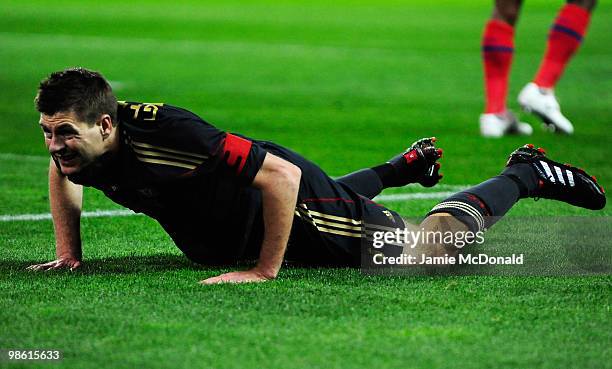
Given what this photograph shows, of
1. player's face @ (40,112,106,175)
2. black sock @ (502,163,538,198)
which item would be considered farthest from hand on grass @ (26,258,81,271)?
black sock @ (502,163,538,198)

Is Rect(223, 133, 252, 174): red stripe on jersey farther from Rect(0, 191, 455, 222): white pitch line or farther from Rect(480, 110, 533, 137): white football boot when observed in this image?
Rect(480, 110, 533, 137): white football boot

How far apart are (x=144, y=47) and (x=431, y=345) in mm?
17585

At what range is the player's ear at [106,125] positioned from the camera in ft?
15.8

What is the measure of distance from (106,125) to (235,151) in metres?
0.51

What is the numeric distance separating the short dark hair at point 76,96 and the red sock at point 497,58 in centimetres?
684

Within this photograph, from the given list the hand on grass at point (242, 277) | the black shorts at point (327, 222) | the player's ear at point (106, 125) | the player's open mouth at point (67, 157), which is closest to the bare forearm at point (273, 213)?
the hand on grass at point (242, 277)

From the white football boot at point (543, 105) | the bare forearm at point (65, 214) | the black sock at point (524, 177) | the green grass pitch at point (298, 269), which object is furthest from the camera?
the white football boot at point (543, 105)

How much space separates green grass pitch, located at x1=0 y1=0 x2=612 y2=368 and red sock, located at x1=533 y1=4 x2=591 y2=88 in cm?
56

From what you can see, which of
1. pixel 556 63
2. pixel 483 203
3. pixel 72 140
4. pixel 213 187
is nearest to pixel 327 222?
pixel 213 187

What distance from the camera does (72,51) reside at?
63.1 feet

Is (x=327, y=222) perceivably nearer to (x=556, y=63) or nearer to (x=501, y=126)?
(x=501, y=126)

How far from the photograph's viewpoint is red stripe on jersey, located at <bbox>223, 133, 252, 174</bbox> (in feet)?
16.1

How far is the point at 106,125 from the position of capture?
4.83 m

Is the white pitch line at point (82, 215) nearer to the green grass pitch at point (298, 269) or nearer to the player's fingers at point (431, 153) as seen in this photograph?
the green grass pitch at point (298, 269)
